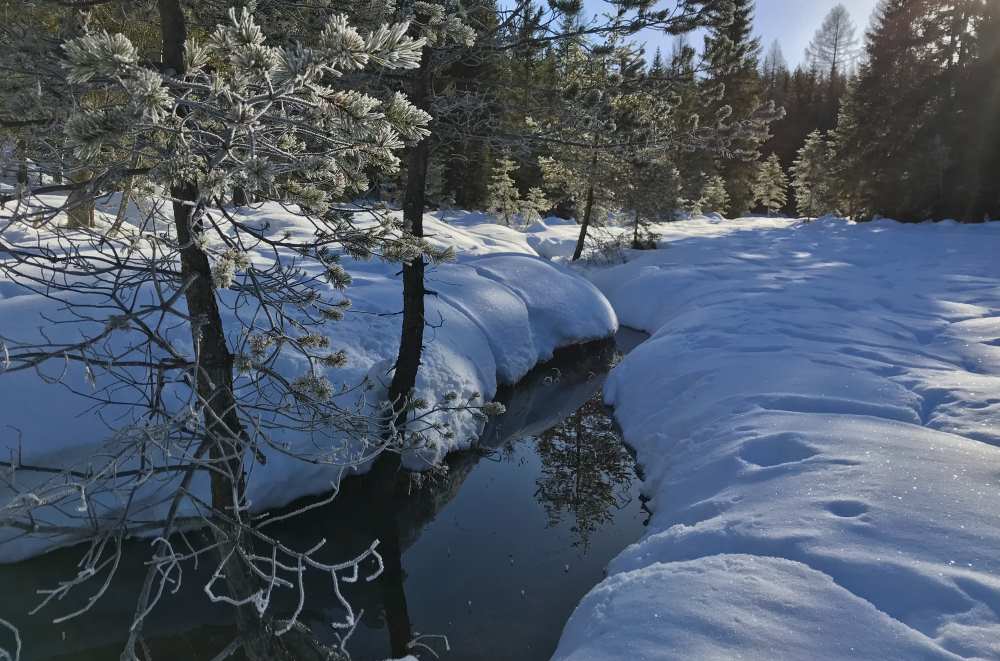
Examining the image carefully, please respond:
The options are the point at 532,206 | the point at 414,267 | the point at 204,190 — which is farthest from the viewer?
the point at 532,206

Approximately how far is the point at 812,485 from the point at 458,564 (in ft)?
10.6

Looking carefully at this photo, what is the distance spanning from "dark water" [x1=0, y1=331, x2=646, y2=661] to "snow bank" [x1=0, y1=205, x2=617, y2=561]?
442mm

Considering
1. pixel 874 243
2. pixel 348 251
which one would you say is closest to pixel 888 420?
→ pixel 348 251

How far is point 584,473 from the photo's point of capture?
7605 mm

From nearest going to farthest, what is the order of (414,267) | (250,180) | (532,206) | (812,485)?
(250,180) < (812,485) < (414,267) < (532,206)

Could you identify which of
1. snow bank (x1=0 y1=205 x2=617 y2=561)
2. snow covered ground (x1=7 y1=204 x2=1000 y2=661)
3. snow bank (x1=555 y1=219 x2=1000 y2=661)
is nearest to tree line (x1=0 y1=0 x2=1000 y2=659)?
snow bank (x1=0 y1=205 x2=617 y2=561)

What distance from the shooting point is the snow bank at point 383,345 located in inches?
215

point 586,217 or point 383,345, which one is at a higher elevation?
point 586,217

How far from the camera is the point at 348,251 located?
347 centimetres

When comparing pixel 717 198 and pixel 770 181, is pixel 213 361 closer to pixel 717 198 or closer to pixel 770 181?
pixel 717 198

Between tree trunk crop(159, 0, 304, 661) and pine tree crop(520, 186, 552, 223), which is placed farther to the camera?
pine tree crop(520, 186, 552, 223)

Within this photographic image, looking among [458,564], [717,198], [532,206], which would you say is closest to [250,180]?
[458,564]

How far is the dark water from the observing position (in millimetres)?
4812

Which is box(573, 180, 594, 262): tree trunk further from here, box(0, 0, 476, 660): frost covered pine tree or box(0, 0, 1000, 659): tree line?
box(0, 0, 476, 660): frost covered pine tree
